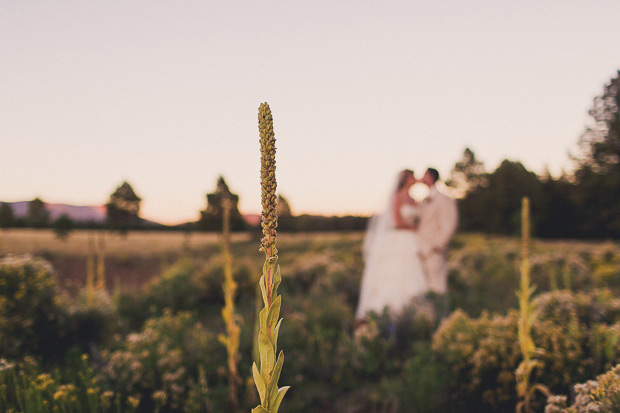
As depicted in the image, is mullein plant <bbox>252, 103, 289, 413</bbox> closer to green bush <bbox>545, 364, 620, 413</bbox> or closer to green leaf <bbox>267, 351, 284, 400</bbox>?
green leaf <bbox>267, 351, 284, 400</bbox>

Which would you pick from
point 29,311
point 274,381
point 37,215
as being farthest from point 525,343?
point 37,215

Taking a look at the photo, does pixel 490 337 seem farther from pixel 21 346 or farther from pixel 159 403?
pixel 21 346

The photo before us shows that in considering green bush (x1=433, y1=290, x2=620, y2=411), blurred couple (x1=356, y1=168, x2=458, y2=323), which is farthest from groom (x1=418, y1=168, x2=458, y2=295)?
green bush (x1=433, y1=290, x2=620, y2=411)

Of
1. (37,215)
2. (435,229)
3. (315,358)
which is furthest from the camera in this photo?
(37,215)

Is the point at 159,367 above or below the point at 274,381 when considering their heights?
below

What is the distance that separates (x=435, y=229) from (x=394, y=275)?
115 cm

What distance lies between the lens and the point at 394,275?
6852mm

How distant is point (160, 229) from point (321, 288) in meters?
37.2

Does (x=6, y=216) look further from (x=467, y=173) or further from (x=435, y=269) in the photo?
(x=467, y=173)

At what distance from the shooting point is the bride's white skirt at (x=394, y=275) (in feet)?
22.0

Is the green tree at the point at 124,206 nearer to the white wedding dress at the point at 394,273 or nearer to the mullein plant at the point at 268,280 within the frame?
the white wedding dress at the point at 394,273

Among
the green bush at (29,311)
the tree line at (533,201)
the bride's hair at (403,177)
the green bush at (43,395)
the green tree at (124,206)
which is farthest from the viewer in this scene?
the green tree at (124,206)

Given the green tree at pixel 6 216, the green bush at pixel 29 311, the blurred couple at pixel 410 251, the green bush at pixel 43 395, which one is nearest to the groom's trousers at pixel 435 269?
the blurred couple at pixel 410 251

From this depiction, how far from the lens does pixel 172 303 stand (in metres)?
9.17
